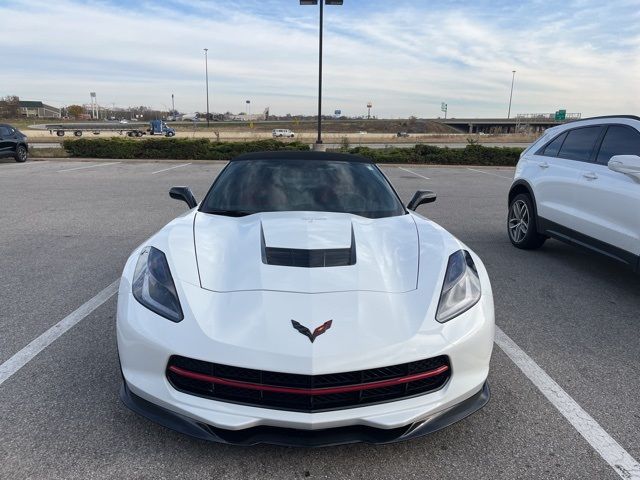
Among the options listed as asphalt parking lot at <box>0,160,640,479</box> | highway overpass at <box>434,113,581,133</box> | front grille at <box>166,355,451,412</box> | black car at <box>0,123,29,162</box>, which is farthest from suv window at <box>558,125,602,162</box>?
highway overpass at <box>434,113,581,133</box>

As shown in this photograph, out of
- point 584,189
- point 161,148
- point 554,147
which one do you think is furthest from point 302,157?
point 161,148

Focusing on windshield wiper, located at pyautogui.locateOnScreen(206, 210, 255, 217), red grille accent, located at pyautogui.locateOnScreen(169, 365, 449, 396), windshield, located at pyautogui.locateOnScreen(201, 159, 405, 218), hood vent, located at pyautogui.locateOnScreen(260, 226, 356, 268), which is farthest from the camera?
windshield, located at pyautogui.locateOnScreen(201, 159, 405, 218)

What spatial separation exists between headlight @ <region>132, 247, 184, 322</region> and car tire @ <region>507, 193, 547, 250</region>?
5007 millimetres

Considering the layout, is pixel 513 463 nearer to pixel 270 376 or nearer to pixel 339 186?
pixel 270 376

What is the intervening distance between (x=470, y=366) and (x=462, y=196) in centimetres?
946

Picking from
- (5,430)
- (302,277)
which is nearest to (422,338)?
(302,277)

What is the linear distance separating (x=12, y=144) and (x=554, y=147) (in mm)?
18615

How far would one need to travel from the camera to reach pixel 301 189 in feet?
12.3

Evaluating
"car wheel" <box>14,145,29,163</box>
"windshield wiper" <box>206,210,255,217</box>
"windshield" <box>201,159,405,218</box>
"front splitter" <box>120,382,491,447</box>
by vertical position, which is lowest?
"car wheel" <box>14,145,29,163</box>

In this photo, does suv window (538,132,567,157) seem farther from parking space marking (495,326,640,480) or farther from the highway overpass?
the highway overpass

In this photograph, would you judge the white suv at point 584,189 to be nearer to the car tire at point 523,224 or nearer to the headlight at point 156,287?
the car tire at point 523,224

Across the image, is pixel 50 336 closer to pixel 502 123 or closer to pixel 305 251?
pixel 305 251

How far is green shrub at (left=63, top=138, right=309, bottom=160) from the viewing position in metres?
20.2

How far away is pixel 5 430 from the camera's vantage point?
2434mm
